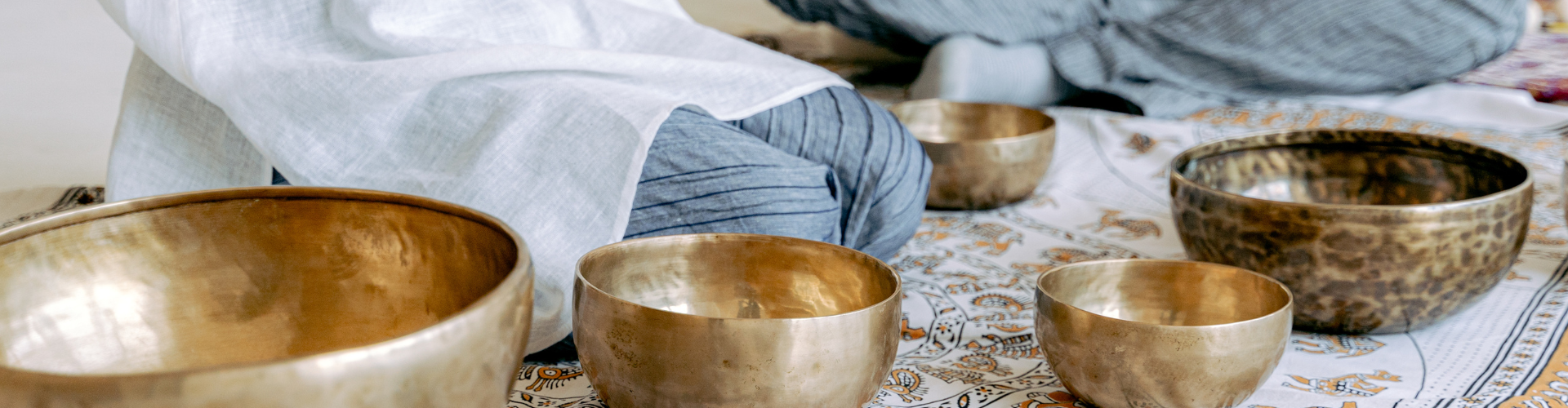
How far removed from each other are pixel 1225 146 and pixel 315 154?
2.34ft

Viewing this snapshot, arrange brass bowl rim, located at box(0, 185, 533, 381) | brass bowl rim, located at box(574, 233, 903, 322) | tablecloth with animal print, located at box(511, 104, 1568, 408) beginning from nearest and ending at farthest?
brass bowl rim, located at box(0, 185, 533, 381), brass bowl rim, located at box(574, 233, 903, 322), tablecloth with animal print, located at box(511, 104, 1568, 408)

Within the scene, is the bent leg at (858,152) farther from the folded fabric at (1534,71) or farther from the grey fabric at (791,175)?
the folded fabric at (1534,71)

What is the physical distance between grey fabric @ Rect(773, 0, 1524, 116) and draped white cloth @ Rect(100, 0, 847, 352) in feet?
3.20

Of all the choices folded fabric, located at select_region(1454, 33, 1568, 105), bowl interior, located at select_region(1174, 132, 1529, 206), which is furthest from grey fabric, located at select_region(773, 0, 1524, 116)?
bowl interior, located at select_region(1174, 132, 1529, 206)

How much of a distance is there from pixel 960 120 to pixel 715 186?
0.70 meters

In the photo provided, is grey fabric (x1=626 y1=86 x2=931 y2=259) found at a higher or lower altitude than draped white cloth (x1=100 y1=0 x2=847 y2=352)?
lower

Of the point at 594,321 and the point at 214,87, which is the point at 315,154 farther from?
the point at 594,321

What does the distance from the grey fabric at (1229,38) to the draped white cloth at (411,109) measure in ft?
3.20

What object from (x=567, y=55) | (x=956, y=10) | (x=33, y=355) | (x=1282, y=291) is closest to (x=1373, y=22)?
(x=956, y=10)

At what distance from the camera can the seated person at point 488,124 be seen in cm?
72

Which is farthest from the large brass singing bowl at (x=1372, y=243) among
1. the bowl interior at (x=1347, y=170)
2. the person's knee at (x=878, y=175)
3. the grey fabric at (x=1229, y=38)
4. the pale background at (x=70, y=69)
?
the pale background at (x=70, y=69)

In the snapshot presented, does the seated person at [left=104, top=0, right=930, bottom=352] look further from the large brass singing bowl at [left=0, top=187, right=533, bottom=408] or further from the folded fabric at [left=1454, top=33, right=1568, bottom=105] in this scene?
the folded fabric at [left=1454, top=33, right=1568, bottom=105]

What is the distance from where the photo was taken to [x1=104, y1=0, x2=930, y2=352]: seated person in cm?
72

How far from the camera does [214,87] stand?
28.6 inches
